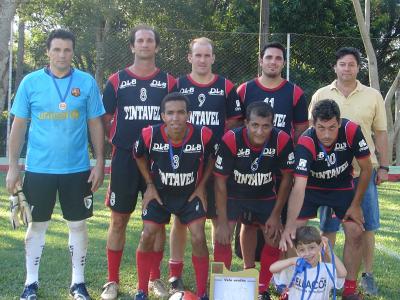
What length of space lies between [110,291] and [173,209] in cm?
84

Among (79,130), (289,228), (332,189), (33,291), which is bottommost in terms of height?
(33,291)

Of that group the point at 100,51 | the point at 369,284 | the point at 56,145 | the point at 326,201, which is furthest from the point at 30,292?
the point at 100,51

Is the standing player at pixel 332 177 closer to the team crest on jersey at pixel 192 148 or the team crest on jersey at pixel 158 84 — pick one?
the team crest on jersey at pixel 192 148

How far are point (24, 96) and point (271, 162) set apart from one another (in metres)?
1.96

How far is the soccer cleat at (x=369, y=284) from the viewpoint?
16.0 feet

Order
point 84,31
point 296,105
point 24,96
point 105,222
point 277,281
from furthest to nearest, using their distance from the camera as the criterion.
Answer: point 84,31 < point 105,222 < point 296,105 < point 24,96 < point 277,281

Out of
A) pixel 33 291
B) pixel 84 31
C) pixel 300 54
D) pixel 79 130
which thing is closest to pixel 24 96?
pixel 79 130

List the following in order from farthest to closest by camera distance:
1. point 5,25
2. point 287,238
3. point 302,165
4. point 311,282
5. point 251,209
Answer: point 5,25 → point 251,209 → point 302,165 → point 287,238 → point 311,282

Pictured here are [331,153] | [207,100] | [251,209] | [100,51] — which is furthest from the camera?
[100,51]

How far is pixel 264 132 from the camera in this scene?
4395mm

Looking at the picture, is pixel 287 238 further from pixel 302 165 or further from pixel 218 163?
pixel 218 163

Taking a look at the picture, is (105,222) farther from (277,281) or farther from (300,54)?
(300,54)

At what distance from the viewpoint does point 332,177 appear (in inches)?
179

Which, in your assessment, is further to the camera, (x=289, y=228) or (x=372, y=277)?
(x=372, y=277)
